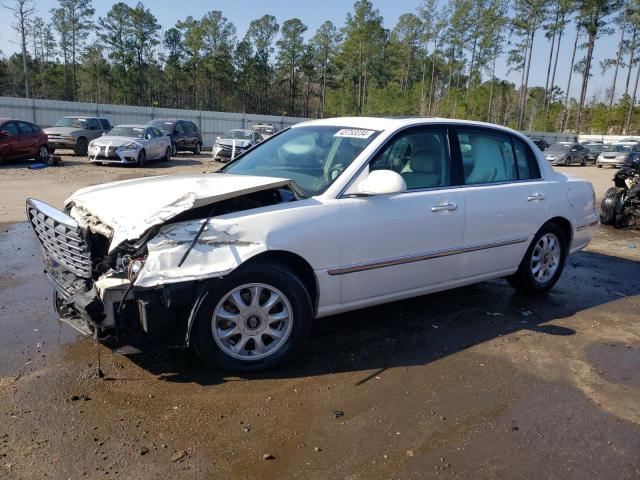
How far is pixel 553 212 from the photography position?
5.38m

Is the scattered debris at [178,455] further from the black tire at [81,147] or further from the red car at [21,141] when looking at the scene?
the black tire at [81,147]

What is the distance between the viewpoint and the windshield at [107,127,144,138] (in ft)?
64.1

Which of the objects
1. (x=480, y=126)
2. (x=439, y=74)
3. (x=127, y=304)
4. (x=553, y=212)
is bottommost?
(x=127, y=304)

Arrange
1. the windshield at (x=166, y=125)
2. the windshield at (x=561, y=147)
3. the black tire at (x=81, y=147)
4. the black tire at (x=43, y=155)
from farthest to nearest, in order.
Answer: the windshield at (x=561, y=147) < the windshield at (x=166, y=125) < the black tire at (x=81, y=147) < the black tire at (x=43, y=155)

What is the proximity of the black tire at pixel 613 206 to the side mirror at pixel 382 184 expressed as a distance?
27.3ft

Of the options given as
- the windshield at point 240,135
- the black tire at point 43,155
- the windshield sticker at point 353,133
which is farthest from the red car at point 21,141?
the windshield sticker at point 353,133

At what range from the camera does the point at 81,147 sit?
22141 mm

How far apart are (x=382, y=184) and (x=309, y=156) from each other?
84cm

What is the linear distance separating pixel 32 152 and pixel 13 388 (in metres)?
17.1

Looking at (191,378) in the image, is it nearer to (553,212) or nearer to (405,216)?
(405,216)

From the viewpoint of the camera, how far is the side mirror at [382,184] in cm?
375

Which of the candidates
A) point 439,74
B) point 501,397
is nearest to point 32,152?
point 501,397

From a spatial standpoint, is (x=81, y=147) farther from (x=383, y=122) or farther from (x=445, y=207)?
(x=445, y=207)

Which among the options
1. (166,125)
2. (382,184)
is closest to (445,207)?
(382,184)
